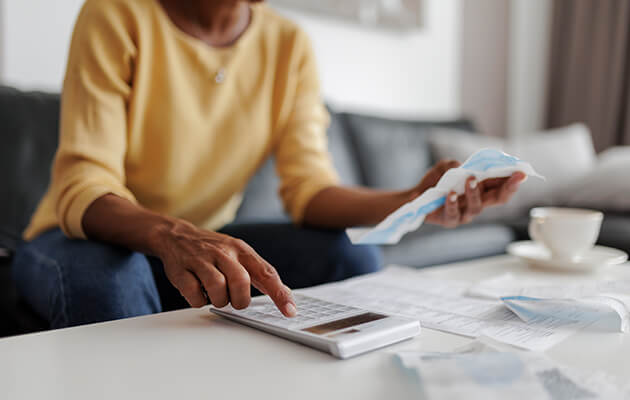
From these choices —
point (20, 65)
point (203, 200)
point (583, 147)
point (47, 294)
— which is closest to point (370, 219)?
point (203, 200)

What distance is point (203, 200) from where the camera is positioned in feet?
3.43

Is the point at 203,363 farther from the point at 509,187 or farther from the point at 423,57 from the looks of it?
the point at 423,57

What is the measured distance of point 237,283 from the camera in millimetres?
512

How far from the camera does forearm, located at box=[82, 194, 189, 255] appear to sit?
637 millimetres

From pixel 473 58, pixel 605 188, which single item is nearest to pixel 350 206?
pixel 605 188

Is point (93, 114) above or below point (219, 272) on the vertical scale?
above

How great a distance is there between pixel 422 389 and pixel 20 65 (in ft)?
5.41

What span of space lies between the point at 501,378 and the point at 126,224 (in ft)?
1.65

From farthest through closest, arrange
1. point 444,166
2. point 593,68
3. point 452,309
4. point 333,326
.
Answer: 1. point 593,68
2. point 444,166
3. point 452,309
4. point 333,326

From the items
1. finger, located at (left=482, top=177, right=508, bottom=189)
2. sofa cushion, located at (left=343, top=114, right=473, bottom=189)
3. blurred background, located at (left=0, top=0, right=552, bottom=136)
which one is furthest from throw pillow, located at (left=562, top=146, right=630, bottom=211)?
finger, located at (left=482, top=177, right=508, bottom=189)

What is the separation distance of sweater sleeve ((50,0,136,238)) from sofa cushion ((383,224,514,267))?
808 millimetres

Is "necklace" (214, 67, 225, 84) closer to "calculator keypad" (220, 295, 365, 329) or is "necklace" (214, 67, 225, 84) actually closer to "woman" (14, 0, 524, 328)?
"woman" (14, 0, 524, 328)

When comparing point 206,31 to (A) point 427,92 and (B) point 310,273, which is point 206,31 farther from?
(A) point 427,92

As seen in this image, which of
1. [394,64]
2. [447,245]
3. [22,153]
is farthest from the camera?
[394,64]
